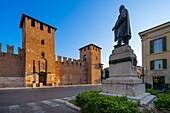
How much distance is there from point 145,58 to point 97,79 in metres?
25.8

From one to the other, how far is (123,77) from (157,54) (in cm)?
1660

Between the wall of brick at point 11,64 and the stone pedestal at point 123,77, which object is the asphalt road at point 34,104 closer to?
the stone pedestal at point 123,77

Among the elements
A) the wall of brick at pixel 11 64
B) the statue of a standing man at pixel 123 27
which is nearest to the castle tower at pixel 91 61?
the wall of brick at pixel 11 64

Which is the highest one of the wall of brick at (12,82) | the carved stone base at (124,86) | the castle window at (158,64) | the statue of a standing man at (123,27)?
the statue of a standing man at (123,27)

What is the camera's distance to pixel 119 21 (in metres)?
7.80

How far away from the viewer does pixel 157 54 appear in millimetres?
19953

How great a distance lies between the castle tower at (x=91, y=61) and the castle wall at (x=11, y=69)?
73.0 ft

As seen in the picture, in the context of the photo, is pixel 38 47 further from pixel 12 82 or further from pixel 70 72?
pixel 70 72

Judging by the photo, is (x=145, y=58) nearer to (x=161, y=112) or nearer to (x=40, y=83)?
(x=161, y=112)

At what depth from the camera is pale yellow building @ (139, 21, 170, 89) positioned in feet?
61.9

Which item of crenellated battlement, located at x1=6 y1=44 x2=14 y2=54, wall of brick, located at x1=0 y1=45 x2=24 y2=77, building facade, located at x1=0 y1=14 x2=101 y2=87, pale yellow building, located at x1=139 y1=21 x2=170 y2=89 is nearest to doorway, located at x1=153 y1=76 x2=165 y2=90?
pale yellow building, located at x1=139 y1=21 x2=170 y2=89

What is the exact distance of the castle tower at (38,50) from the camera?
27.8m

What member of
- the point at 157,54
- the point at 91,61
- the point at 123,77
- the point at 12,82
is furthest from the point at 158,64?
the point at 12,82

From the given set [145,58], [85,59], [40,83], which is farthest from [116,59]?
[85,59]
